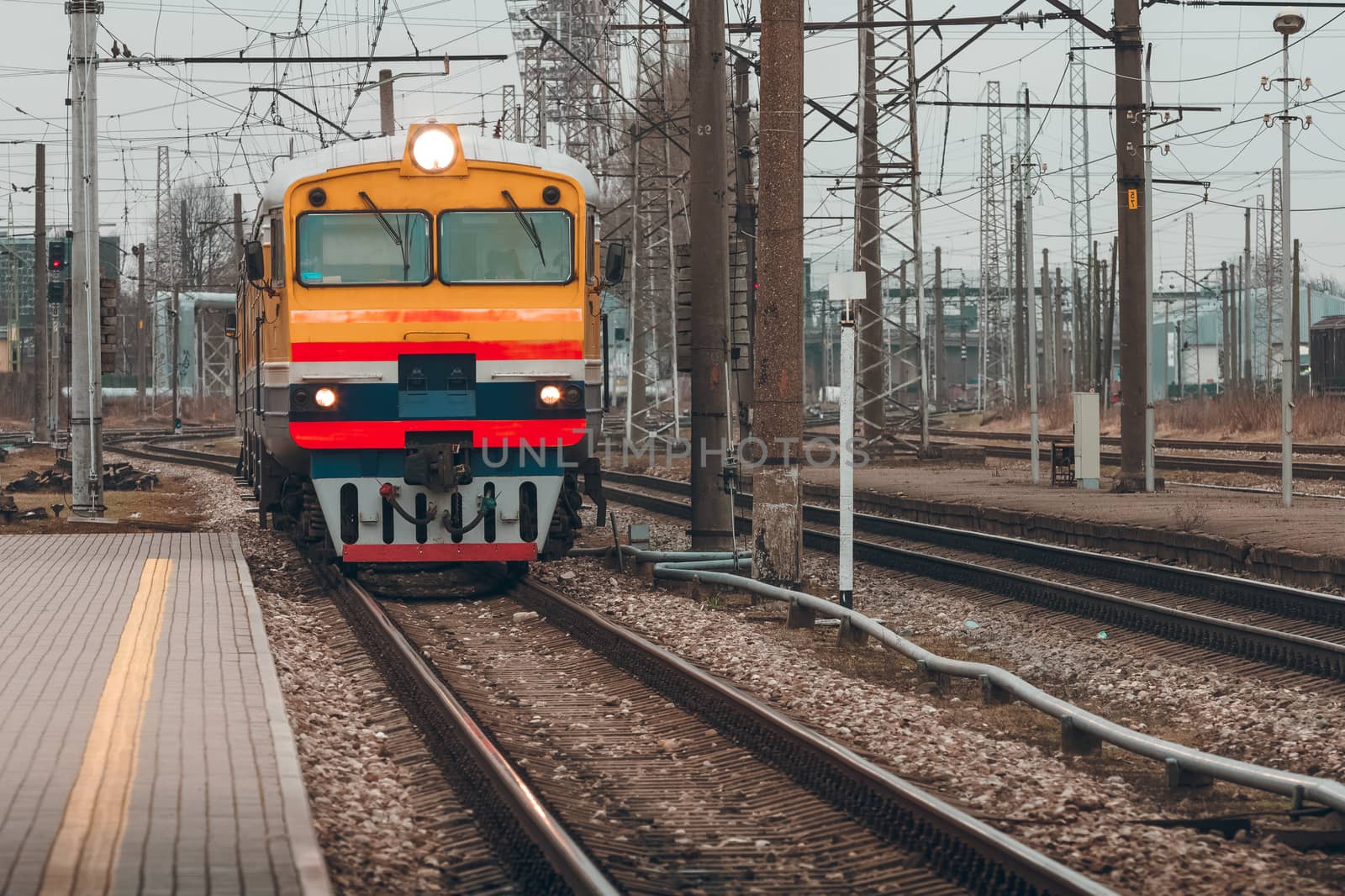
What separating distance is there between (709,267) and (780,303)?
2.04 meters

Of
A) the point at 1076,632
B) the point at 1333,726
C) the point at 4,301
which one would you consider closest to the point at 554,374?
the point at 1076,632

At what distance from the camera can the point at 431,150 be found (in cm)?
1341

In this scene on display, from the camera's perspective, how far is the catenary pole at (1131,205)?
71.1ft

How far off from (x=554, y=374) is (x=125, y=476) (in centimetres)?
1972

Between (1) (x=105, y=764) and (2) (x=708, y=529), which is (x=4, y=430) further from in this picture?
(1) (x=105, y=764)

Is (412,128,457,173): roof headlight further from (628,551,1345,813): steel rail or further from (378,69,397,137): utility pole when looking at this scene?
(378,69,397,137): utility pole

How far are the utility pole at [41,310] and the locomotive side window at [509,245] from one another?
28.9m

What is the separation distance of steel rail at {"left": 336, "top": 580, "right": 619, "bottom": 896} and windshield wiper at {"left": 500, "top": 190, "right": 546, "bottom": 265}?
3.94 metres

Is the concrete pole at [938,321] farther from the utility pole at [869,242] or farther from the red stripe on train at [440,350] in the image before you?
the red stripe on train at [440,350]

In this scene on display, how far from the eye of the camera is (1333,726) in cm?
861

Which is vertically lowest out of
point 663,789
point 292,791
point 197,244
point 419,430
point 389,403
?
point 663,789

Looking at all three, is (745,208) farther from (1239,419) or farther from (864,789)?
(1239,419)

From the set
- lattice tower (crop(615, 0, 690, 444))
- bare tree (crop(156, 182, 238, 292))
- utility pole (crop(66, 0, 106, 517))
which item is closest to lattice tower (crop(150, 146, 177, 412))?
bare tree (crop(156, 182, 238, 292))

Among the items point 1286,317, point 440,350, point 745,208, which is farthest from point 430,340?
point 1286,317
